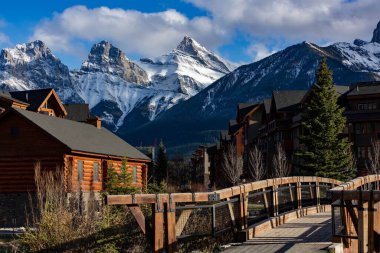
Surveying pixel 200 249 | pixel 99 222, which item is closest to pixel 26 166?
pixel 99 222

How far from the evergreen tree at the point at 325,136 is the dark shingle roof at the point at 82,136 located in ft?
46.1

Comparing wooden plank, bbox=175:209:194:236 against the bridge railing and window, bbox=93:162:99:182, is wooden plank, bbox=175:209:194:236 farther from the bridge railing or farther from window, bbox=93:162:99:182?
window, bbox=93:162:99:182

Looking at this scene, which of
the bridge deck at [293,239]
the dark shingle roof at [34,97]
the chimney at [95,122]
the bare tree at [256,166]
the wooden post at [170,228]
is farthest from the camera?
the bare tree at [256,166]

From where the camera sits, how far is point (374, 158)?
173 feet

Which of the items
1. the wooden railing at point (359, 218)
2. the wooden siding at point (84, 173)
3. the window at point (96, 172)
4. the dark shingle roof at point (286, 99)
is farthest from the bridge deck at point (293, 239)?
the dark shingle roof at point (286, 99)

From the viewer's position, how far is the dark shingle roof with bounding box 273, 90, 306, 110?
6581 centimetres

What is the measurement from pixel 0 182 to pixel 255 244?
86.2 ft

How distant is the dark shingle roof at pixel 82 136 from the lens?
121 feet

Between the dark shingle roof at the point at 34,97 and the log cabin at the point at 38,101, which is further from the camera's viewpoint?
the dark shingle roof at the point at 34,97

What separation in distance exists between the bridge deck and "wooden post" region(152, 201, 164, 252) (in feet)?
5.89

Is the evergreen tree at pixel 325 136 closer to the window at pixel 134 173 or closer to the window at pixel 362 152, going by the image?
the window at pixel 362 152

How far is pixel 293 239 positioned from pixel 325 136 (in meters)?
31.8

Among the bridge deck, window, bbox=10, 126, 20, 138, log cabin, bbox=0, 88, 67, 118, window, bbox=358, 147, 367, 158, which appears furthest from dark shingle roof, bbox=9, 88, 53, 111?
the bridge deck

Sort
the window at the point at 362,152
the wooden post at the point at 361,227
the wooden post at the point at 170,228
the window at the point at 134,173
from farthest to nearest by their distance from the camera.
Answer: the window at the point at 362,152
the window at the point at 134,173
the wooden post at the point at 170,228
the wooden post at the point at 361,227
